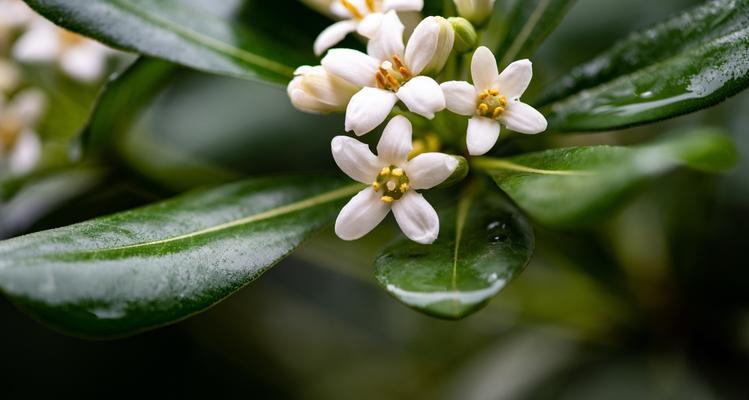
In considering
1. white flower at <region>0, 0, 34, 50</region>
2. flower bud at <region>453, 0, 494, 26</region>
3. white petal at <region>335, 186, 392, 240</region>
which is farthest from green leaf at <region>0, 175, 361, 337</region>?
white flower at <region>0, 0, 34, 50</region>

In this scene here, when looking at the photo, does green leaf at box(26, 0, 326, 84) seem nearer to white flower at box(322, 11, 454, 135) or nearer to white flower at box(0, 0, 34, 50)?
white flower at box(322, 11, 454, 135)

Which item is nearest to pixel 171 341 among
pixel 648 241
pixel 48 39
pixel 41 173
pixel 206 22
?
pixel 41 173

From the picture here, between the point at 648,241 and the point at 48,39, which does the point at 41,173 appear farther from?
the point at 648,241

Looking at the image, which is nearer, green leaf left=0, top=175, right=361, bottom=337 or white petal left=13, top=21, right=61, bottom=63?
green leaf left=0, top=175, right=361, bottom=337

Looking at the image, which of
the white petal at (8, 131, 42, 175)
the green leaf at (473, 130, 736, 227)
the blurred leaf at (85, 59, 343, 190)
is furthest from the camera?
the blurred leaf at (85, 59, 343, 190)

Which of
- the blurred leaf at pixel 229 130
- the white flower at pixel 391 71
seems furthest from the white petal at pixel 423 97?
the blurred leaf at pixel 229 130

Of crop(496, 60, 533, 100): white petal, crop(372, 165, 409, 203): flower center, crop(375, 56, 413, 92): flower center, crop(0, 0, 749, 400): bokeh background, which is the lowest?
crop(0, 0, 749, 400): bokeh background
